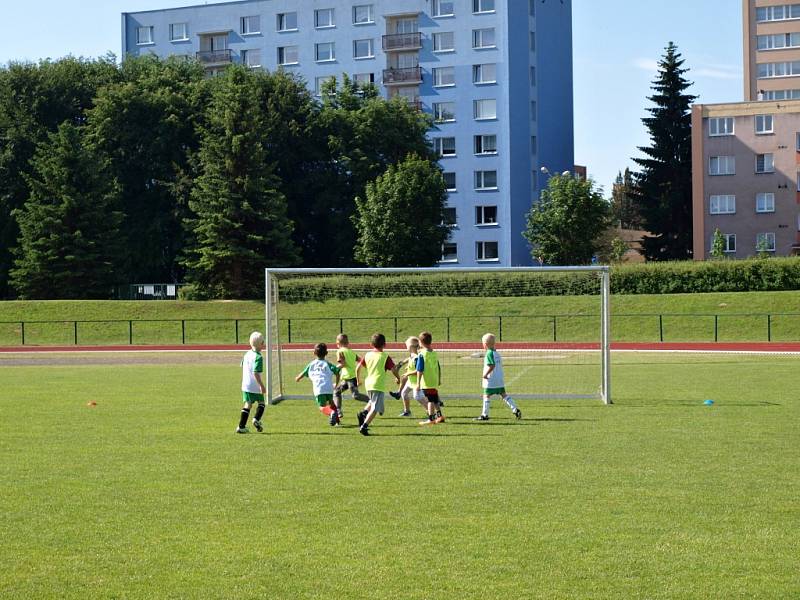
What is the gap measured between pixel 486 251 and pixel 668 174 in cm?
1386

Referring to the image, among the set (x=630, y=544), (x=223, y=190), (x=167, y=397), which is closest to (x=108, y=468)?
(x=630, y=544)

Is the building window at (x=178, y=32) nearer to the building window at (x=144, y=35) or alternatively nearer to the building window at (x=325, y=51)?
the building window at (x=144, y=35)

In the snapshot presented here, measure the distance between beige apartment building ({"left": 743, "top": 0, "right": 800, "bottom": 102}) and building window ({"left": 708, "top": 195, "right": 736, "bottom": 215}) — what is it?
3105 cm

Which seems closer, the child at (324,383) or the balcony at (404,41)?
the child at (324,383)

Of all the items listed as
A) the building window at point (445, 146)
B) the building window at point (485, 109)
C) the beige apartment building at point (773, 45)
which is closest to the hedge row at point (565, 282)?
the building window at point (485, 109)

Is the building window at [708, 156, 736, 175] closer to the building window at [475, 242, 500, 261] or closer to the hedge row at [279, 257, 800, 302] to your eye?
the building window at [475, 242, 500, 261]

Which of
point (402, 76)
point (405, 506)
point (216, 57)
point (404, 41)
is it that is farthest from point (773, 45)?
point (405, 506)

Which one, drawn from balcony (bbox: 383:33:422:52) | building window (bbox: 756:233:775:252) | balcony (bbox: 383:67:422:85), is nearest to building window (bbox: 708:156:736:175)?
building window (bbox: 756:233:775:252)

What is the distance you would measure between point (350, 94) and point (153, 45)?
91.5 ft

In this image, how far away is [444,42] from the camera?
8406cm

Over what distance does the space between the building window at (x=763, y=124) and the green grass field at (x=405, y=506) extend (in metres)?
63.1

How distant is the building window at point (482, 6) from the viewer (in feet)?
270

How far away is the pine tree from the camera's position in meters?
78.4

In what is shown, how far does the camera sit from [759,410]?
19031 mm
